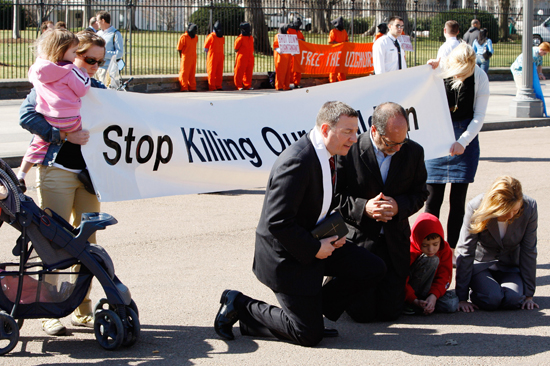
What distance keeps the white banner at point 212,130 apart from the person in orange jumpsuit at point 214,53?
1371 cm

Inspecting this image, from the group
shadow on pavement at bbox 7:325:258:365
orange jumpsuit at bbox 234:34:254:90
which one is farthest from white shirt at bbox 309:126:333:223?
orange jumpsuit at bbox 234:34:254:90

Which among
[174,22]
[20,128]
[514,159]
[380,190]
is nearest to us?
[380,190]

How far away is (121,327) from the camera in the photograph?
4070 mm

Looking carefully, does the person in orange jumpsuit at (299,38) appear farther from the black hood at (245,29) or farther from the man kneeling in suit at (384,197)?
the man kneeling in suit at (384,197)

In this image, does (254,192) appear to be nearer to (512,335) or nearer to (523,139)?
(512,335)

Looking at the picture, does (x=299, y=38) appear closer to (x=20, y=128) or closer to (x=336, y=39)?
(x=336, y=39)

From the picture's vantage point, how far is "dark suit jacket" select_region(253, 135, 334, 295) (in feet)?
13.4

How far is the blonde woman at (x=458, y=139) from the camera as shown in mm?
5973

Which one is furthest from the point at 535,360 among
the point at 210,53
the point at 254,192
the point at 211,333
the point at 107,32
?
the point at 210,53

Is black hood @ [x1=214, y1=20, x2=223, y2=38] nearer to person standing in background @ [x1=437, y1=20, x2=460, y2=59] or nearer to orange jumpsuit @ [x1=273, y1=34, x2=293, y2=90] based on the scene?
orange jumpsuit @ [x1=273, y1=34, x2=293, y2=90]

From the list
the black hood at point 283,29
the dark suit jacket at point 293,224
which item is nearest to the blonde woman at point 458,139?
the dark suit jacket at point 293,224

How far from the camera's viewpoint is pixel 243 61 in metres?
20.0

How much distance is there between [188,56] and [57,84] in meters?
15.0

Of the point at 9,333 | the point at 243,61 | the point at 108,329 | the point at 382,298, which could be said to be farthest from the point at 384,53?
the point at 243,61
